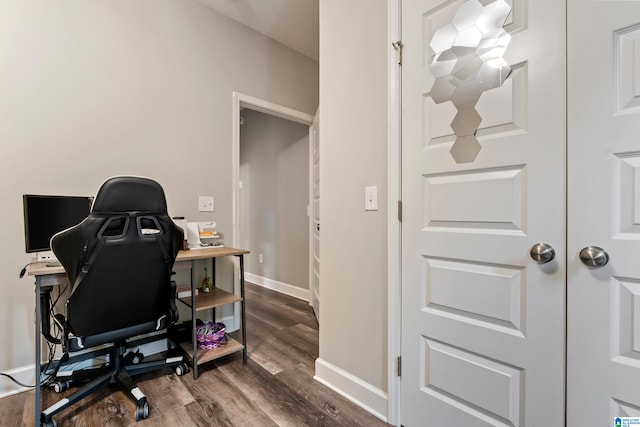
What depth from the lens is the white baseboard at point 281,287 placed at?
3.50 m

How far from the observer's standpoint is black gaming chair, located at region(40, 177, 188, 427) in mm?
1313

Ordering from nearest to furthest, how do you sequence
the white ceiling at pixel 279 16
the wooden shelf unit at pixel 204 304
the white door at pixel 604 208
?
the white door at pixel 604 208 < the wooden shelf unit at pixel 204 304 < the white ceiling at pixel 279 16

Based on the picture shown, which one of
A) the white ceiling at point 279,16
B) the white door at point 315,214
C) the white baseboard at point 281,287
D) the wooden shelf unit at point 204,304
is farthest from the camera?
the white baseboard at point 281,287

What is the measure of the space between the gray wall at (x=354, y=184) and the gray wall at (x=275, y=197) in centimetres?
166

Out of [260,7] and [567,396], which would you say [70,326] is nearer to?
[567,396]

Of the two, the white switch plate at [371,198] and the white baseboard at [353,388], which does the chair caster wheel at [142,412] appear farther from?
the white switch plate at [371,198]

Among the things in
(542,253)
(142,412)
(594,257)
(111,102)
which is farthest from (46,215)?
(594,257)

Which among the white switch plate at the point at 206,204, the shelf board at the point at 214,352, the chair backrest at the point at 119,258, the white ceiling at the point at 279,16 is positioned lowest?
the shelf board at the point at 214,352

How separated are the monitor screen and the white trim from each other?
74.7 inches

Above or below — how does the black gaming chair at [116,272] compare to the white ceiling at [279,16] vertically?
below

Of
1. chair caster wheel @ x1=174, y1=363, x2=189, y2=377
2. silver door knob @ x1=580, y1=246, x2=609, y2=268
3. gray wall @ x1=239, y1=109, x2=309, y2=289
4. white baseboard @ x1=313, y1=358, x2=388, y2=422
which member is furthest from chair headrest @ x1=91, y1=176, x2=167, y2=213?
gray wall @ x1=239, y1=109, x2=309, y2=289

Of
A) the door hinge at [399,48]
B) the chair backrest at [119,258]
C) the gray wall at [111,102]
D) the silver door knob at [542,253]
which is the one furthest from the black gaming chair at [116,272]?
the silver door knob at [542,253]

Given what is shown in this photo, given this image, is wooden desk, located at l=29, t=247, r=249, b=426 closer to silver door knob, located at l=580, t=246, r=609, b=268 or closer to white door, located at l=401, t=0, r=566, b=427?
white door, located at l=401, t=0, r=566, b=427

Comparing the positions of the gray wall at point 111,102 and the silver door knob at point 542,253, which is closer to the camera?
the silver door knob at point 542,253
